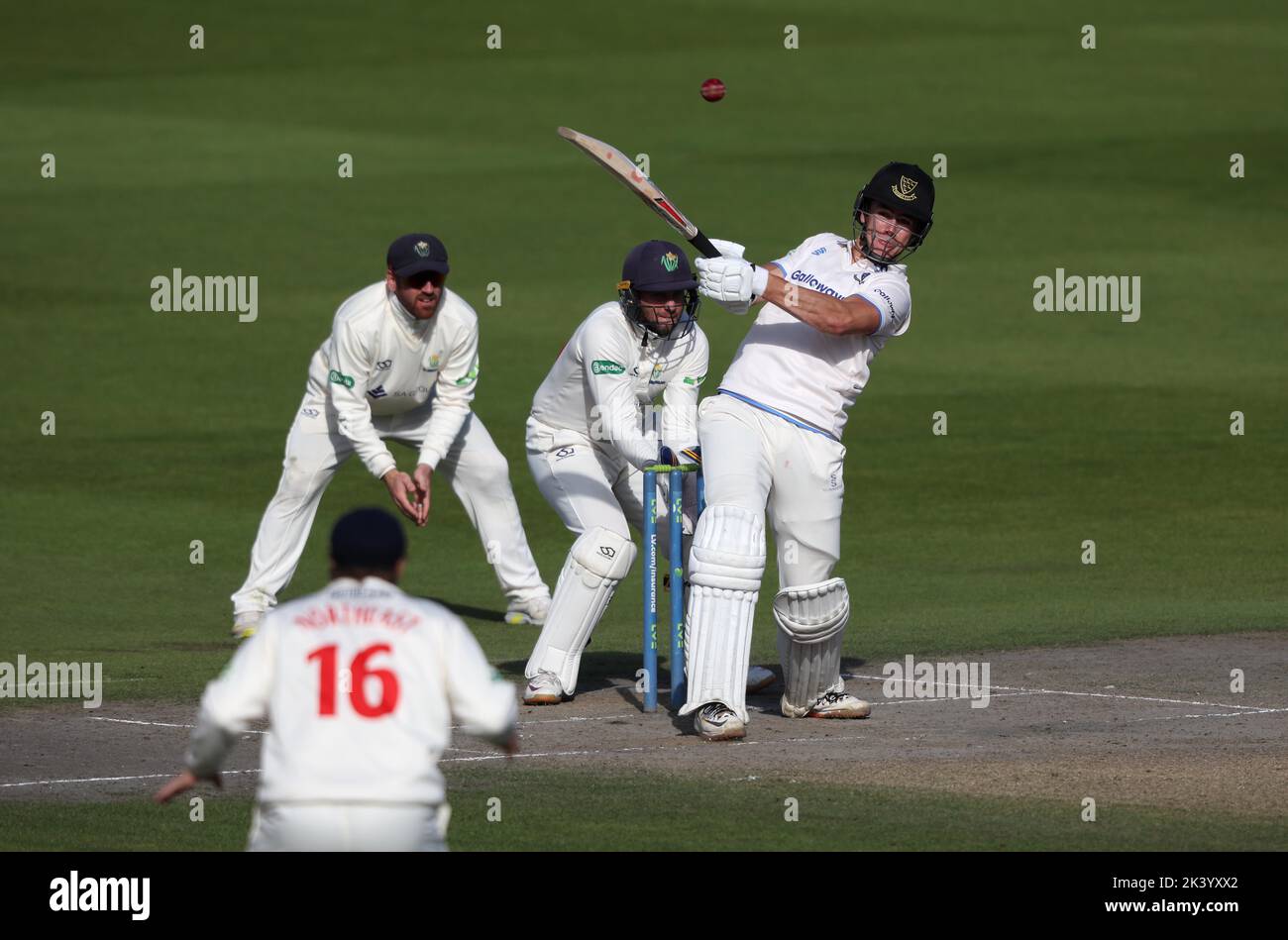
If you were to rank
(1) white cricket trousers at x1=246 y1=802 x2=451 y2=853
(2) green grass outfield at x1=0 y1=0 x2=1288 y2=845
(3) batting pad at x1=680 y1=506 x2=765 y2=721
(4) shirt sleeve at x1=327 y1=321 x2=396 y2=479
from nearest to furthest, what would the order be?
1. (1) white cricket trousers at x1=246 y1=802 x2=451 y2=853
2. (3) batting pad at x1=680 y1=506 x2=765 y2=721
3. (4) shirt sleeve at x1=327 y1=321 x2=396 y2=479
4. (2) green grass outfield at x1=0 y1=0 x2=1288 y2=845

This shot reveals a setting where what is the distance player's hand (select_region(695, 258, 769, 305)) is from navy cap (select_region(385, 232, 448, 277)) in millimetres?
2969

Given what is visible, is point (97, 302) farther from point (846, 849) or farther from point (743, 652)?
point (846, 849)

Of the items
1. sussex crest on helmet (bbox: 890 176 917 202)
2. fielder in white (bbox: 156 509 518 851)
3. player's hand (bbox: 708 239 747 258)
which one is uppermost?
sussex crest on helmet (bbox: 890 176 917 202)

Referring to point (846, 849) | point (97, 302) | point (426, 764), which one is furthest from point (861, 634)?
point (97, 302)

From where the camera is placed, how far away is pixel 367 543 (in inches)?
219

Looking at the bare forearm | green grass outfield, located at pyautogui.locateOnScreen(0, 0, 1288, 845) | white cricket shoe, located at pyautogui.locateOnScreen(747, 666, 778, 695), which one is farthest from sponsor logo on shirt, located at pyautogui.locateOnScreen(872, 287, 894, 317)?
green grass outfield, located at pyautogui.locateOnScreen(0, 0, 1288, 845)

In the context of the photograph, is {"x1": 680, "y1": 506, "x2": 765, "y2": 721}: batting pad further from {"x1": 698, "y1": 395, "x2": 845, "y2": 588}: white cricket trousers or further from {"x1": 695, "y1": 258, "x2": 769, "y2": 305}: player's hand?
{"x1": 695, "y1": 258, "x2": 769, "y2": 305}: player's hand

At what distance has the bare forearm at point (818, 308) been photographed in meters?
9.52

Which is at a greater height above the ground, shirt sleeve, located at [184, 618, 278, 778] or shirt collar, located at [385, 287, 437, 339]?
shirt collar, located at [385, 287, 437, 339]

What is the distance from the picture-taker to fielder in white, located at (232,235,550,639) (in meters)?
12.2

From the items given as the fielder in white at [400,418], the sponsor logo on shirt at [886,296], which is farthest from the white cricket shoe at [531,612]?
the sponsor logo on shirt at [886,296]

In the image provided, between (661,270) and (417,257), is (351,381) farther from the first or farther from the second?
(661,270)

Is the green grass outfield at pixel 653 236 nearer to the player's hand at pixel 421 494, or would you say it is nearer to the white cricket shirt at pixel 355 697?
the player's hand at pixel 421 494

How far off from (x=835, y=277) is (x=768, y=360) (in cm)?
50
